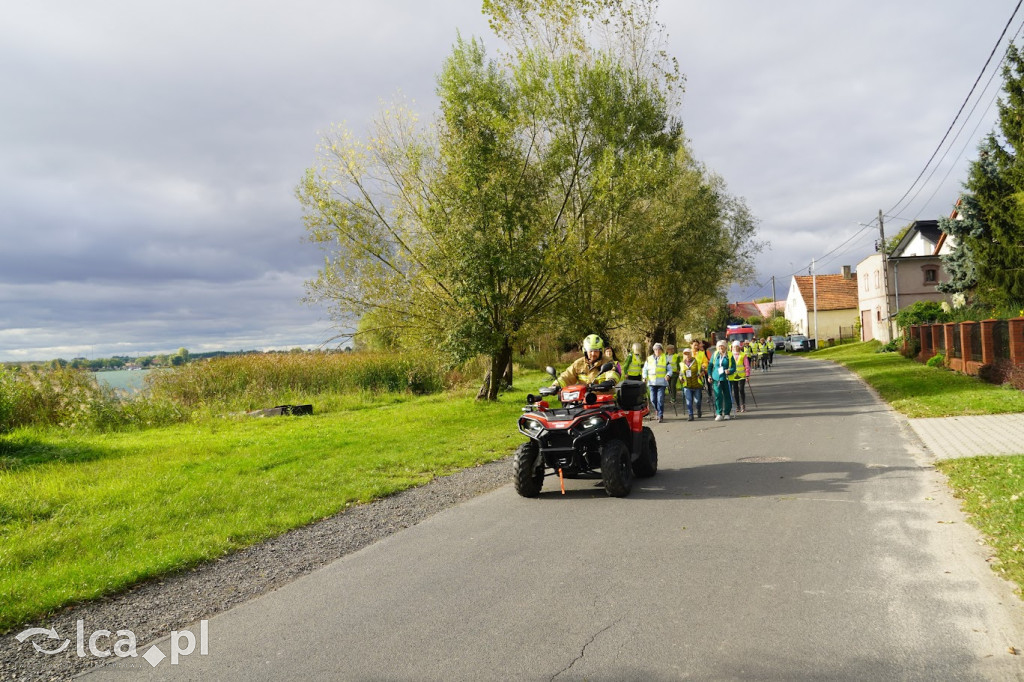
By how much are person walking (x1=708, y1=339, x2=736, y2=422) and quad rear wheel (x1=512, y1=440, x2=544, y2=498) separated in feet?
30.6

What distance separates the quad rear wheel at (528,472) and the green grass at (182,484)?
79.9 inches

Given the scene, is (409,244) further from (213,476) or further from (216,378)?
(213,476)

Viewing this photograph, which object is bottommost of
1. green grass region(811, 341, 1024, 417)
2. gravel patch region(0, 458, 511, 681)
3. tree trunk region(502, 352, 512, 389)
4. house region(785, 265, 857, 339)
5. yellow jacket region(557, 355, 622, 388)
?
gravel patch region(0, 458, 511, 681)

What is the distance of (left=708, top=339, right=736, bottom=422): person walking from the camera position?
17.2m

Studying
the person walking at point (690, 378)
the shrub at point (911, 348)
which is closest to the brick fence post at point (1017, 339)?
the person walking at point (690, 378)

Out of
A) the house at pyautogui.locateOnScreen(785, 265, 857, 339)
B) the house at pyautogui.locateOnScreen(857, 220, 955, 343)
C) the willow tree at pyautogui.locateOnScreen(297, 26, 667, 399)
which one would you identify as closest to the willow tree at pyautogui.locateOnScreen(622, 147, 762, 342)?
the willow tree at pyautogui.locateOnScreen(297, 26, 667, 399)

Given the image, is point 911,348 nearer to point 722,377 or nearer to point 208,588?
point 722,377

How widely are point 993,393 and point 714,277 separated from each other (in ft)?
50.0

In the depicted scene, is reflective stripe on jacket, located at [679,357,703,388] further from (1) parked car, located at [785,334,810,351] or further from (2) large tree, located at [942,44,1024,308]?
(1) parked car, located at [785,334,810,351]

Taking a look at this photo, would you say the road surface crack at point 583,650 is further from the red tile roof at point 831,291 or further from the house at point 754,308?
the house at point 754,308

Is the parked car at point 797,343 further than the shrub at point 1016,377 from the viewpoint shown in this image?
Yes

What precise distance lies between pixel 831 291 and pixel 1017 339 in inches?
2849

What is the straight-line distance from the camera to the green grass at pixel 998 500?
550cm

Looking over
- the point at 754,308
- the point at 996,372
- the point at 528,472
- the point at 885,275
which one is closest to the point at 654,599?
the point at 528,472
